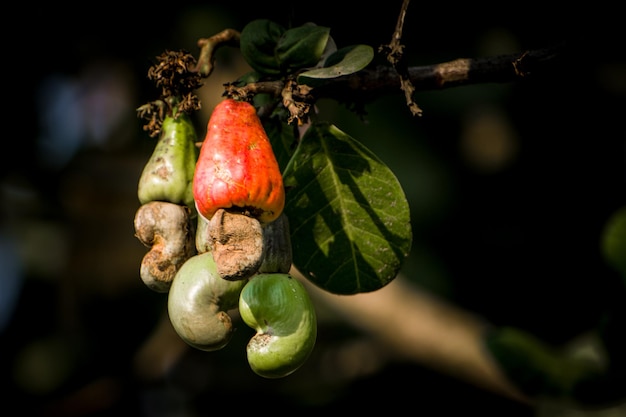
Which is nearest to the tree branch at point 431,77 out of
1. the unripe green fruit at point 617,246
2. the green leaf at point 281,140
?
the green leaf at point 281,140

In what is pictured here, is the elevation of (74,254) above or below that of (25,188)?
below

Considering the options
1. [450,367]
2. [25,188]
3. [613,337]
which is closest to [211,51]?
[613,337]

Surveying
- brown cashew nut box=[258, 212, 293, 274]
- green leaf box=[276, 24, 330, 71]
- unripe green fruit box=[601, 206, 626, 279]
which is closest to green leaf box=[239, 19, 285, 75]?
green leaf box=[276, 24, 330, 71]

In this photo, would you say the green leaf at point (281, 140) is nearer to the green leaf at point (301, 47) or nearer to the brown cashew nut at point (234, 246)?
the green leaf at point (301, 47)

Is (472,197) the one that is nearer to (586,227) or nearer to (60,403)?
(586,227)

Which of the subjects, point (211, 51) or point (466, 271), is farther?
point (466, 271)

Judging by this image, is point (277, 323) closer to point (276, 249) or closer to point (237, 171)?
point (276, 249)
